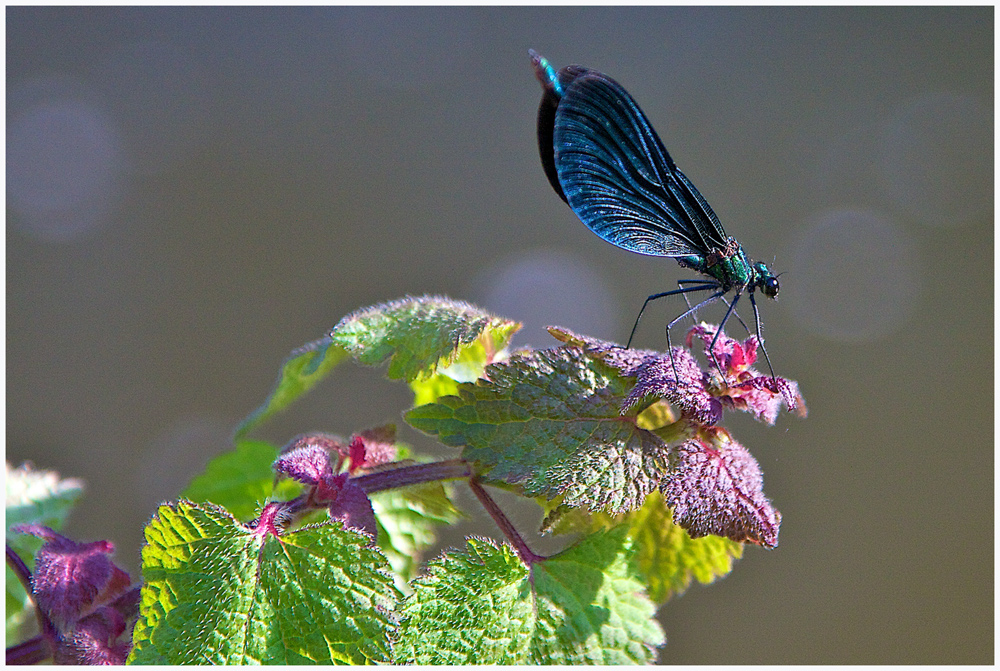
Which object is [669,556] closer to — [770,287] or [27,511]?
[770,287]

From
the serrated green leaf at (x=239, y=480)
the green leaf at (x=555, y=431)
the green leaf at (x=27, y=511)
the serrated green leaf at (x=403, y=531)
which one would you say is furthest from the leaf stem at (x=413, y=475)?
the green leaf at (x=27, y=511)

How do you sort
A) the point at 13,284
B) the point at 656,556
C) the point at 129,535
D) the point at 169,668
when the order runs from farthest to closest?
the point at 13,284 < the point at 129,535 < the point at 656,556 < the point at 169,668

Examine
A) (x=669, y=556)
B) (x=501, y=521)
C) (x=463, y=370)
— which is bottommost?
(x=669, y=556)

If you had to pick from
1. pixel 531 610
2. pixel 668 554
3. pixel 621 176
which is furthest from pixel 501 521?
pixel 621 176

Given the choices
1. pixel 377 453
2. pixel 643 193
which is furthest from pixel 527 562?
pixel 643 193

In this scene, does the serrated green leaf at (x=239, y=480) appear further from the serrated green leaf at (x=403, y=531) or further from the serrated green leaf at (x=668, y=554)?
the serrated green leaf at (x=668, y=554)

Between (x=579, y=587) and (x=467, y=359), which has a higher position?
(x=467, y=359)

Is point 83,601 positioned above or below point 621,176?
below

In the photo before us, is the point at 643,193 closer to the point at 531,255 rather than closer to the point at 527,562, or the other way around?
the point at 527,562
